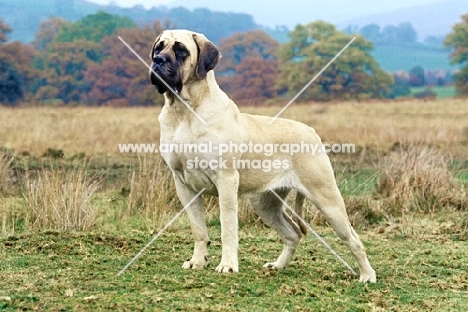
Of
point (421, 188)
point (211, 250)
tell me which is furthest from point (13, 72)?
point (211, 250)

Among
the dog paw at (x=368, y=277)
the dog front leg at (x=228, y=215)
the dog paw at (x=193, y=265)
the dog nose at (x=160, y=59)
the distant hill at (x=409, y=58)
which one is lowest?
the distant hill at (x=409, y=58)

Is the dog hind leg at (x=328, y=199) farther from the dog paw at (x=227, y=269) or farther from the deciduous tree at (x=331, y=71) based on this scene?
the deciduous tree at (x=331, y=71)

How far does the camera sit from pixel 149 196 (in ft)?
39.9

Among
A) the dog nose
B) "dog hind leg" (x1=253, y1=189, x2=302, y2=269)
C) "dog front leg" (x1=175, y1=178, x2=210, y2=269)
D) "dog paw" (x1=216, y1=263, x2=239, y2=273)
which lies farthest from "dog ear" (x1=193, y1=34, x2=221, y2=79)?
"dog paw" (x1=216, y1=263, x2=239, y2=273)

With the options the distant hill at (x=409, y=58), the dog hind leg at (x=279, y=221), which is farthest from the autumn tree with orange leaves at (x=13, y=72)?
the distant hill at (x=409, y=58)

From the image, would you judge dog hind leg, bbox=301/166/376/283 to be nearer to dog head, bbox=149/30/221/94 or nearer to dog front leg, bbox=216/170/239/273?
dog front leg, bbox=216/170/239/273

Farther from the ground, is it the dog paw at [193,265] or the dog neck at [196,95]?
the dog neck at [196,95]

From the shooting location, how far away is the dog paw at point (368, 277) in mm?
8156

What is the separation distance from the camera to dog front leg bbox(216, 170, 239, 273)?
7.59 metres

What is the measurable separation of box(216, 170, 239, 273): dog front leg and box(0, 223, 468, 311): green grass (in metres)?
0.15

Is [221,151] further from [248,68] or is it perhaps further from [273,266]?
[248,68]

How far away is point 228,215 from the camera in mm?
7621

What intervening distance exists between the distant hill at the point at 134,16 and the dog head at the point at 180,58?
101304 millimetres

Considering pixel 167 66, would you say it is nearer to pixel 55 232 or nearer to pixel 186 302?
pixel 186 302
